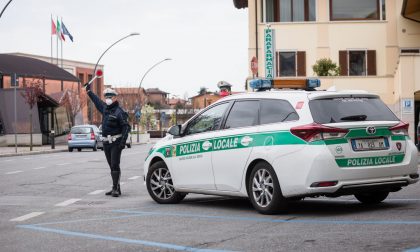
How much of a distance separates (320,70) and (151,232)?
3164 centimetres

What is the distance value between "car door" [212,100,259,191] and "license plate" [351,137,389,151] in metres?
1.31

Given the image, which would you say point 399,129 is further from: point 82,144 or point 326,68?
point 82,144

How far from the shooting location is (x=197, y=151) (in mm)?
11133

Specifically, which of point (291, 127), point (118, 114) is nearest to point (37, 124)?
point (118, 114)

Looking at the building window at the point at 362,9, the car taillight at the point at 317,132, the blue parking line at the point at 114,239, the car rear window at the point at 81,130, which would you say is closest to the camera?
the blue parking line at the point at 114,239

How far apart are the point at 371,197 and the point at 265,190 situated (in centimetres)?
175

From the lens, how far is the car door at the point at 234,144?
10141mm

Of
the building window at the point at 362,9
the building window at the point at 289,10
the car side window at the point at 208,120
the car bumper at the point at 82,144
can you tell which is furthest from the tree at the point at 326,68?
the car side window at the point at 208,120

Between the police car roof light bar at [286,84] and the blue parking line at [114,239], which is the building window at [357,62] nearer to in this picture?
the police car roof light bar at [286,84]

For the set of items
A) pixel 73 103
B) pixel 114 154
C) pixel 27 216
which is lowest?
pixel 27 216

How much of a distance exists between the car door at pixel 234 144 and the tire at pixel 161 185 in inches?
50.6

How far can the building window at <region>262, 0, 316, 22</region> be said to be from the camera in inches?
1622

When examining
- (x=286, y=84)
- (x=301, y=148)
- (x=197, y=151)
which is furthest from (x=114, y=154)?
(x=301, y=148)

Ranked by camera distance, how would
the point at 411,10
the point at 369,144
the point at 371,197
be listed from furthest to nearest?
the point at 411,10 < the point at 371,197 < the point at 369,144
